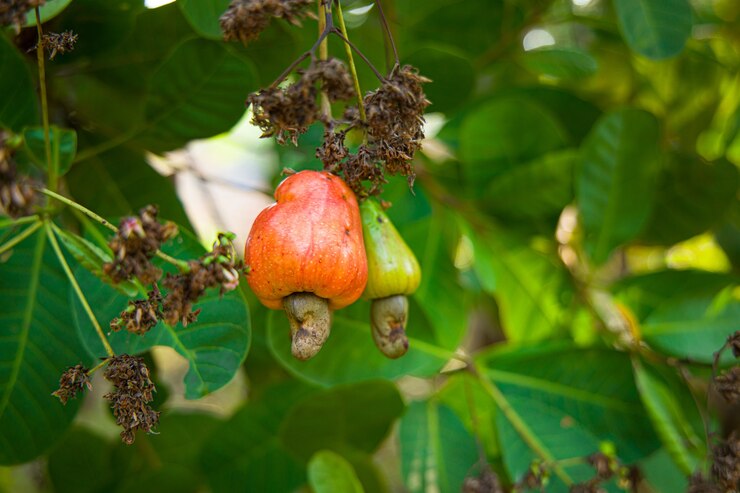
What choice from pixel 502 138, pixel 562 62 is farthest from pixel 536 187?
pixel 562 62

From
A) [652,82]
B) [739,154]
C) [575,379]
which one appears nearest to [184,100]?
[575,379]

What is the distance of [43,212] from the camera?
87 centimetres

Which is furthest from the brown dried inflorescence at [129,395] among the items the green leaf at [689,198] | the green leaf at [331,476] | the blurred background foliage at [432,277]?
the green leaf at [689,198]

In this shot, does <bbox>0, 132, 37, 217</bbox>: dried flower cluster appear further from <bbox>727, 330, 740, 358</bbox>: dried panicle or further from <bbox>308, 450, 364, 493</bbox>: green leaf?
<bbox>727, 330, 740, 358</bbox>: dried panicle

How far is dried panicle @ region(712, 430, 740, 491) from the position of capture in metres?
0.97

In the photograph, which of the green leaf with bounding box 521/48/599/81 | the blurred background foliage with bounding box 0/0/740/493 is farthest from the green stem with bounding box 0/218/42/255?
the green leaf with bounding box 521/48/599/81

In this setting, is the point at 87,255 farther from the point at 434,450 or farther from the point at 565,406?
the point at 565,406

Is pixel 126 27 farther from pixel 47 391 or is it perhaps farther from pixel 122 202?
pixel 47 391

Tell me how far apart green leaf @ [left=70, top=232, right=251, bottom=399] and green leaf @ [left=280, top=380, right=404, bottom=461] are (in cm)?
36

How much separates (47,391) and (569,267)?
1.09m

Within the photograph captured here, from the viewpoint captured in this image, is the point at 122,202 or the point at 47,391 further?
the point at 122,202

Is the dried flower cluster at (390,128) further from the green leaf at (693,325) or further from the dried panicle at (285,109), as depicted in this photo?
the green leaf at (693,325)

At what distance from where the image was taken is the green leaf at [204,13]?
983 mm

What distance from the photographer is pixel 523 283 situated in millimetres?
1505
